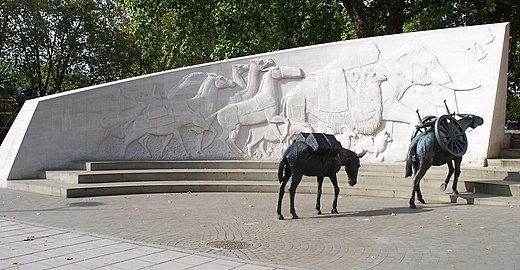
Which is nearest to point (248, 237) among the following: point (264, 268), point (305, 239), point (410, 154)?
point (305, 239)

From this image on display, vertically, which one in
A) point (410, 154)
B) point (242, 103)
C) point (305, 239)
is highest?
point (242, 103)

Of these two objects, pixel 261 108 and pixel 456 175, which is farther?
pixel 261 108

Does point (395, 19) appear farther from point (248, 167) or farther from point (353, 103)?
point (248, 167)

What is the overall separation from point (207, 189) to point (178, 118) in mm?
2969

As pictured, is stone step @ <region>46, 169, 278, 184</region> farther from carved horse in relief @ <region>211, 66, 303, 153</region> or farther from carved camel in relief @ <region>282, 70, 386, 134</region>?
carved camel in relief @ <region>282, 70, 386, 134</region>

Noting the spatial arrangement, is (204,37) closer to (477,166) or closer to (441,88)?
(441,88)

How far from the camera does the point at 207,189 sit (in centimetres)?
1259

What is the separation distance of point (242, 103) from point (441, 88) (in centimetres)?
543

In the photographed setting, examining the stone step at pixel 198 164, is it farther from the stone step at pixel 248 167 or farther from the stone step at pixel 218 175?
the stone step at pixel 218 175

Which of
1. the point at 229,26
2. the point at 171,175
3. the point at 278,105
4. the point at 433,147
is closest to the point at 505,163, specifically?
the point at 433,147

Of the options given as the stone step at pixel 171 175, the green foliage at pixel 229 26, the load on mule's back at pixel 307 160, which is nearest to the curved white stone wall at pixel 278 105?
the stone step at pixel 171 175

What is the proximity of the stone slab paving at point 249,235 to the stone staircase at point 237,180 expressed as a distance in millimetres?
646

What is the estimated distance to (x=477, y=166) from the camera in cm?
1228

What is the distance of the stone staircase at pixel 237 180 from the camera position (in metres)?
10.7
